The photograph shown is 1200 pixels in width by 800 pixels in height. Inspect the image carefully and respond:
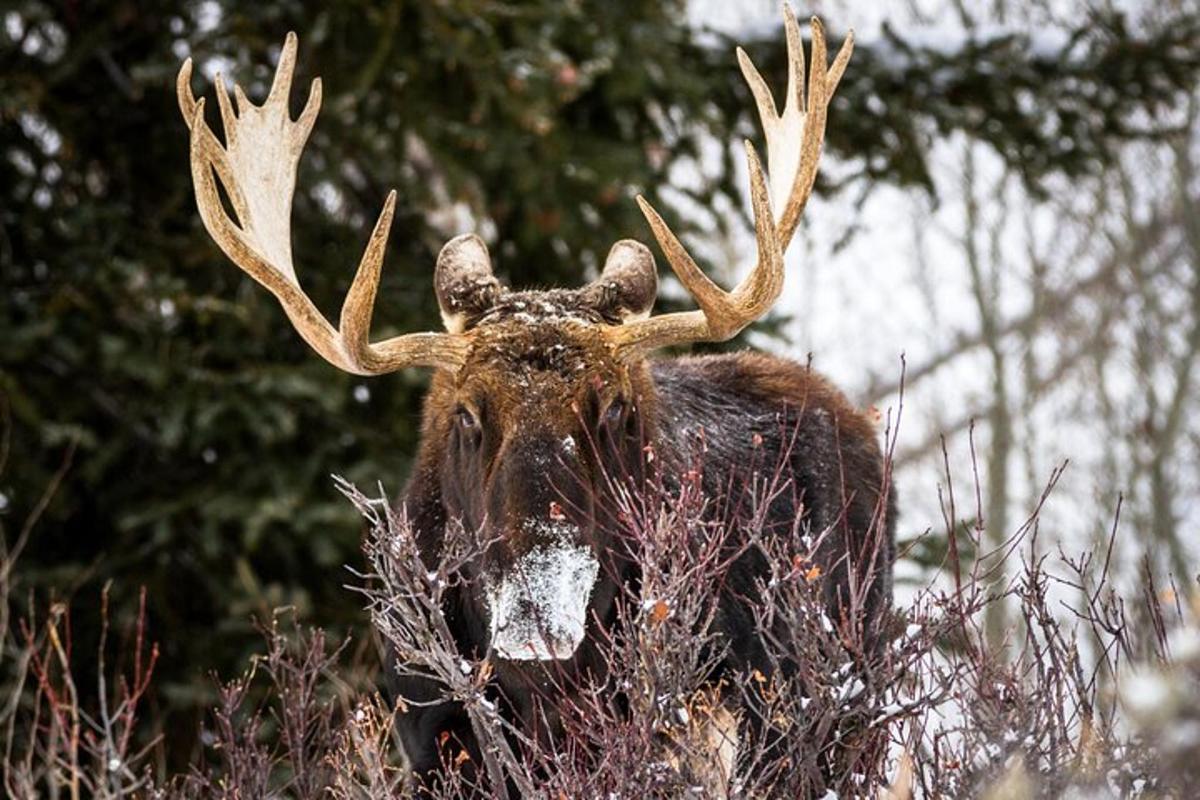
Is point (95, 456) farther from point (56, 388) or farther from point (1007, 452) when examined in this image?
point (1007, 452)

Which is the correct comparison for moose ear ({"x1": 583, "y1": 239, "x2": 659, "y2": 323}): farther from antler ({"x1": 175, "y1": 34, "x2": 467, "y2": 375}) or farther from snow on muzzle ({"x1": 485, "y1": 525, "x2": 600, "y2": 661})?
snow on muzzle ({"x1": 485, "y1": 525, "x2": 600, "y2": 661})

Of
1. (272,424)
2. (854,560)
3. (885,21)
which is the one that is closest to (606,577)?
(854,560)

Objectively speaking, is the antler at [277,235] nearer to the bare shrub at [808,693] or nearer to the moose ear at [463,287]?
the moose ear at [463,287]

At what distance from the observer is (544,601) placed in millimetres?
5781

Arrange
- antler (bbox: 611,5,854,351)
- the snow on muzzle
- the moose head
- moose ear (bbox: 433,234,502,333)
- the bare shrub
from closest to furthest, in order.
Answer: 1. the bare shrub
2. the snow on muzzle
3. the moose head
4. antler (bbox: 611,5,854,351)
5. moose ear (bbox: 433,234,502,333)

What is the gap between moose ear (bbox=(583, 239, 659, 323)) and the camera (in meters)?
6.83

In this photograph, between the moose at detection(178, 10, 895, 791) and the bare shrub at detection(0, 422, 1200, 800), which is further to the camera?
the moose at detection(178, 10, 895, 791)

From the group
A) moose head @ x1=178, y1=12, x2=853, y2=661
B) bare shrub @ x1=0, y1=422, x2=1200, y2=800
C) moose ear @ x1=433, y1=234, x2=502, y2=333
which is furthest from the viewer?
moose ear @ x1=433, y1=234, x2=502, y2=333

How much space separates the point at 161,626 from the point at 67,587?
769 millimetres

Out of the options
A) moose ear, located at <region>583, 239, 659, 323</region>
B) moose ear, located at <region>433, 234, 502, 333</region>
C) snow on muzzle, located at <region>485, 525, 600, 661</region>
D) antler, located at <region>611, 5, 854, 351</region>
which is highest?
antler, located at <region>611, 5, 854, 351</region>

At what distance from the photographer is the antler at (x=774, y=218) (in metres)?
6.37

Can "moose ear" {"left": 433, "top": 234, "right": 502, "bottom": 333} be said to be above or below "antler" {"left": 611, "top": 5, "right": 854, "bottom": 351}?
below

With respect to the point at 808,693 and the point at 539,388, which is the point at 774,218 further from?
the point at 808,693

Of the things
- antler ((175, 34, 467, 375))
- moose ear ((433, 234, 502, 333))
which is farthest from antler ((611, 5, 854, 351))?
antler ((175, 34, 467, 375))
